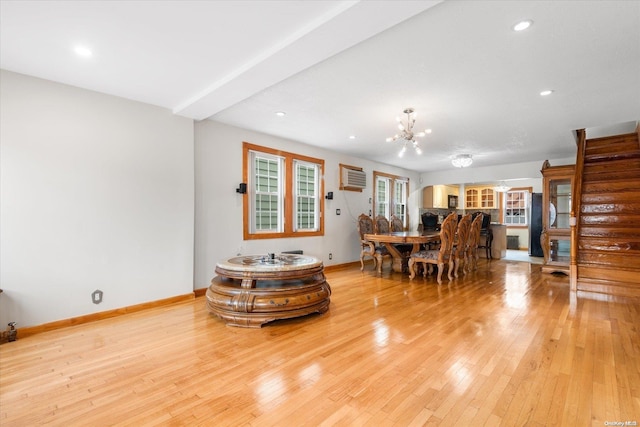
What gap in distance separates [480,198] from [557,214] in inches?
170

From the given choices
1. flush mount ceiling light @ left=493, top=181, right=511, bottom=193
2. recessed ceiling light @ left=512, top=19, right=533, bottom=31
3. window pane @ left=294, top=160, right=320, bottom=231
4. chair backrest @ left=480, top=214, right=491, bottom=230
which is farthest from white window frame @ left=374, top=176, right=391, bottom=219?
recessed ceiling light @ left=512, top=19, right=533, bottom=31

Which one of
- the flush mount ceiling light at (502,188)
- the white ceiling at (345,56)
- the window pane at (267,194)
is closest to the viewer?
the white ceiling at (345,56)

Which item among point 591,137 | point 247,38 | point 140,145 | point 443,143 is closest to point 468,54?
point 247,38

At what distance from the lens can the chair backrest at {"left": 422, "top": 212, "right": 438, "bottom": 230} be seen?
8328mm

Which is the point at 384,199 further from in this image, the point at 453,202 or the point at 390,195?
the point at 453,202

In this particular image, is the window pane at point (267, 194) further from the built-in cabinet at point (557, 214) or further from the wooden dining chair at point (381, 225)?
the built-in cabinet at point (557, 214)

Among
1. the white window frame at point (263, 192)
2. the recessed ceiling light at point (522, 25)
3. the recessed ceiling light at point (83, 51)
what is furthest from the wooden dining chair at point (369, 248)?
the recessed ceiling light at point (83, 51)

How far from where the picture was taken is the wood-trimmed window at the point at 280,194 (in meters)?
4.85

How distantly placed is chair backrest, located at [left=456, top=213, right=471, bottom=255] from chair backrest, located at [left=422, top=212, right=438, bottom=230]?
8.85 ft

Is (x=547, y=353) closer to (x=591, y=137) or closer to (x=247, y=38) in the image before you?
(x=247, y=38)

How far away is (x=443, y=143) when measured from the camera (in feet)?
18.2

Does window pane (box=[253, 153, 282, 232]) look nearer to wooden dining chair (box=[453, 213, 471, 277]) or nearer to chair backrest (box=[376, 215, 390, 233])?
chair backrest (box=[376, 215, 390, 233])

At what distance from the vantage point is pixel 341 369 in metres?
2.11

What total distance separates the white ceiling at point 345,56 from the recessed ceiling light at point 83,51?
38 millimetres
